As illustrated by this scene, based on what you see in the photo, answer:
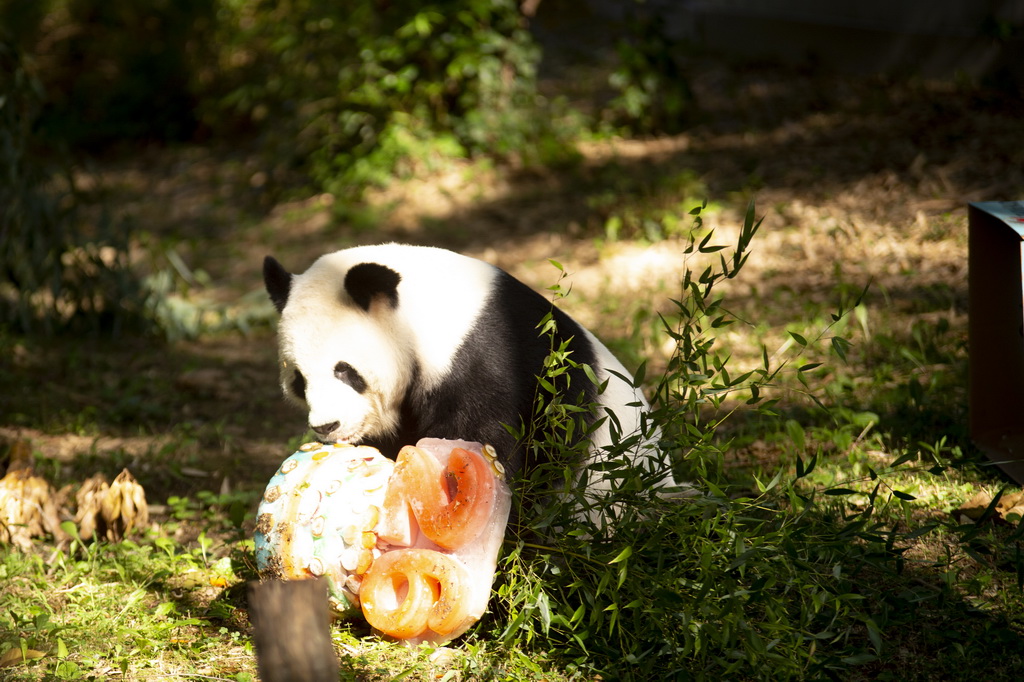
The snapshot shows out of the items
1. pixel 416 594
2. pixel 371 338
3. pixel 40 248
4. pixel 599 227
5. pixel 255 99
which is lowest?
pixel 416 594

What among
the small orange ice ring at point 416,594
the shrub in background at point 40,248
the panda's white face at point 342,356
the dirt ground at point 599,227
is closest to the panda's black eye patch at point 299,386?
the panda's white face at point 342,356

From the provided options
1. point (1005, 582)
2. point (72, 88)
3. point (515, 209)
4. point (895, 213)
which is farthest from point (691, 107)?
point (72, 88)

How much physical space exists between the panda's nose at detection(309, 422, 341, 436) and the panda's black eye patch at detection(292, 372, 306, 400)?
160mm

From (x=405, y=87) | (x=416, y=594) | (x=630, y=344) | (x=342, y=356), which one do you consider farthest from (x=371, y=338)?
(x=405, y=87)

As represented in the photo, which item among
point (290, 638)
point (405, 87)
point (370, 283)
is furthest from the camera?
point (405, 87)

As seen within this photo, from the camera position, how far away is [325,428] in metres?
2.66

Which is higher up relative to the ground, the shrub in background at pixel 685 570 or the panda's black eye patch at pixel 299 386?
the panda's black eye patch at pixel 299 386

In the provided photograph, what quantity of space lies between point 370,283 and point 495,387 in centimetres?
48

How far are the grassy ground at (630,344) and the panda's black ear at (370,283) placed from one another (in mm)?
1017

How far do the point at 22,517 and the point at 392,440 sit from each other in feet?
5.05

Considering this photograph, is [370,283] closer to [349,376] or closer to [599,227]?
[349,376]

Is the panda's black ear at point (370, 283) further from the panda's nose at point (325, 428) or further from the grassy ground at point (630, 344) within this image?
the grassy ground at point (630, 344)

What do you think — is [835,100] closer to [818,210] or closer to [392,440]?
[818,210]

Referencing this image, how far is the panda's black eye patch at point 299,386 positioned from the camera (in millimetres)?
2752
